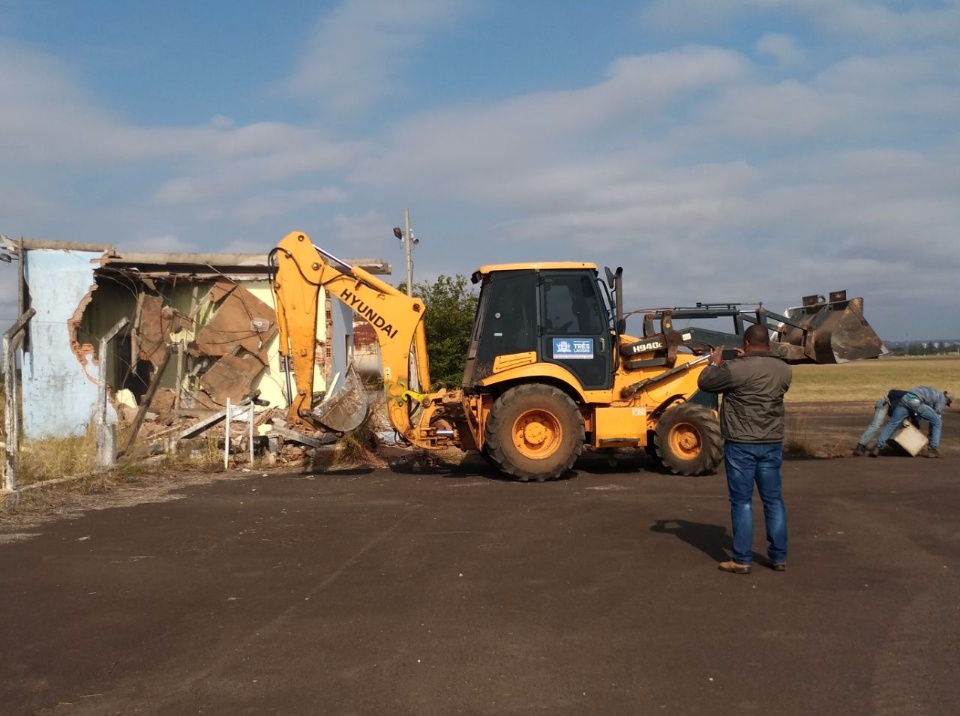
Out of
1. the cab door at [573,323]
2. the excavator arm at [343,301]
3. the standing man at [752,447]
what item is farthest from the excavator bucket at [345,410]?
the standing man at [752,447]

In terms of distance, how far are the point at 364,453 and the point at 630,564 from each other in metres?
7.40

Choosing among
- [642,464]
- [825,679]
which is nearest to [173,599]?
[825,679]

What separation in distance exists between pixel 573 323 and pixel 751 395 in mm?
4902

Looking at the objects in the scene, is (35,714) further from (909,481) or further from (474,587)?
(909,481)

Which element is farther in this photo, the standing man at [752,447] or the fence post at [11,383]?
the fence post at [11,383]

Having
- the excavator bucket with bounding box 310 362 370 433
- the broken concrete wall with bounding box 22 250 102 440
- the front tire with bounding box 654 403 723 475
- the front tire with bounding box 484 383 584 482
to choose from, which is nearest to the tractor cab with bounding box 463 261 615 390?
the front tire with bounding box 484 383 584 482

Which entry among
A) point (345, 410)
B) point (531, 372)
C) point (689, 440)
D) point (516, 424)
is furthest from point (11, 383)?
point (689, 440)

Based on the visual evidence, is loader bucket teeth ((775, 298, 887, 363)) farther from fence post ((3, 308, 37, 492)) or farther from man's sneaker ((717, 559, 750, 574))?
fence post ((3, 308, 37, 492))

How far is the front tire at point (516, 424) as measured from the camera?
10.9 m

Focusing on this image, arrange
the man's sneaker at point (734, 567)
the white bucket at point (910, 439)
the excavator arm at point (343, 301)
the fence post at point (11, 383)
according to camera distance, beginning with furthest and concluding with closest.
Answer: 1. the white bucket at point (910, 439)
2. the excavator arm at point (343, 301)
3. the fence post at point (11, 383)
4. the man's sneaker at point (734, 567)

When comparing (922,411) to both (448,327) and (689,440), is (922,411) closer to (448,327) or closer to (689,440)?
(689,440)

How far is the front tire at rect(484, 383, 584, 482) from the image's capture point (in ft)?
35.7

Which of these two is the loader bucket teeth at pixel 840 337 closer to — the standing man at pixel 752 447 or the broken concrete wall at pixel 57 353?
the standing man at pixel 752 447

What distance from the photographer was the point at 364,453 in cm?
1336
